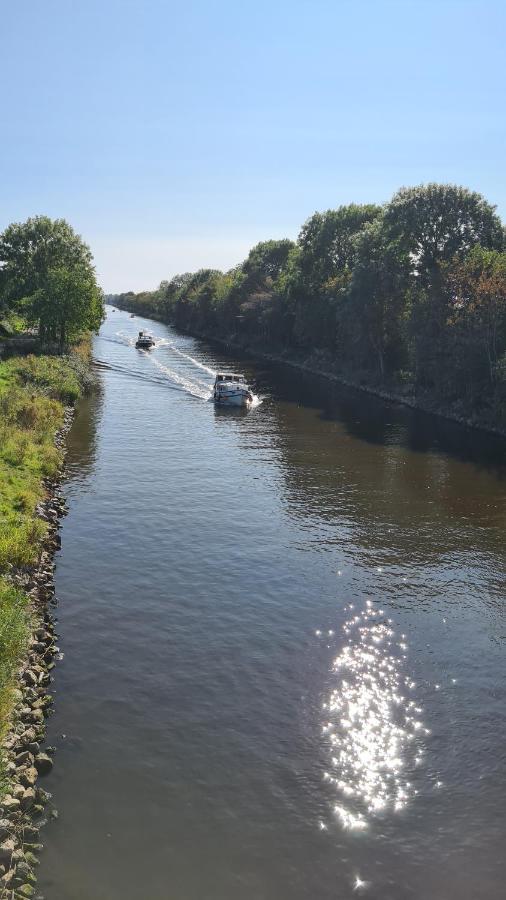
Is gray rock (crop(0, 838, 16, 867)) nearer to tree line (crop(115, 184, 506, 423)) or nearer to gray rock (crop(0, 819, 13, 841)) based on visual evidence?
gray rock (crop(0, 819, 13, 841))

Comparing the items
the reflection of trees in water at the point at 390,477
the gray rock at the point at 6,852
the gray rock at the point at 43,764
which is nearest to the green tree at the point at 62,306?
the reflection of trees in water at the point at 390,477

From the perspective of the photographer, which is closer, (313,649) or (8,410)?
(313,649)

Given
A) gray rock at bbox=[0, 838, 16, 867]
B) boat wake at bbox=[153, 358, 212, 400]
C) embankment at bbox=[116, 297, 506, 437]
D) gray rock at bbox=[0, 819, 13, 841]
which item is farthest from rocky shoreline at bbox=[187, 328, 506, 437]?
gray rock at bbox=[0, 838, 16, 867]

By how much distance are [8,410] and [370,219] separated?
273 ft

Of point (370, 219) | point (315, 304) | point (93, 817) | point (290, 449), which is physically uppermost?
point (370, 219)

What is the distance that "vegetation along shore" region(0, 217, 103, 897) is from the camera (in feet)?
52.1

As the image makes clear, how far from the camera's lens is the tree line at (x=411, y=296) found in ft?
216

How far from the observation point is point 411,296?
8056 centimetres

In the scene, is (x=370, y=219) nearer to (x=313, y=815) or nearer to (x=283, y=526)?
(x=283, y=526)

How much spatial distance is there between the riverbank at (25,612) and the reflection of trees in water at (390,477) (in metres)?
14.7

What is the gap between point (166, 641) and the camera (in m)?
24.3

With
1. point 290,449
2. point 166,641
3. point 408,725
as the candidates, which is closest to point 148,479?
point 290,449

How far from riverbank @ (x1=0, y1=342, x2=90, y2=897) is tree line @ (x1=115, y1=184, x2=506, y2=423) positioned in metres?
40.5

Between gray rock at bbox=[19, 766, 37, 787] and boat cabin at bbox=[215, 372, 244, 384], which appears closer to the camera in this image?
gray rock at bbox=[19, 766, 37, 787]
